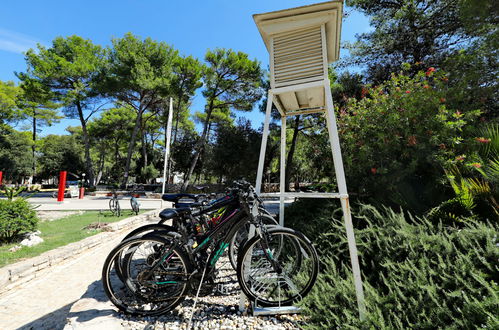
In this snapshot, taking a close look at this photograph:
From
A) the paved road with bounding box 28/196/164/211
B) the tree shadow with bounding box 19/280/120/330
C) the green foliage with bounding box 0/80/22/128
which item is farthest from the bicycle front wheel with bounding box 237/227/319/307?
the green foliage with bounding box 0/80/22/128

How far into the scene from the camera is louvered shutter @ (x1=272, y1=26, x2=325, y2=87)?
2053 millimetres

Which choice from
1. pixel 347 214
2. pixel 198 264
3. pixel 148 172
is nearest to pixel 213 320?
pixel 198 264

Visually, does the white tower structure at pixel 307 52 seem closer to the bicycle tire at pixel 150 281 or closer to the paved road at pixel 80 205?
the bicycle tire at pixel 150 281

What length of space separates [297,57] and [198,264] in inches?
78.4

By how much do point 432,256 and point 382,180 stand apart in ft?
5.55

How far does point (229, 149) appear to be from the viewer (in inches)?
786

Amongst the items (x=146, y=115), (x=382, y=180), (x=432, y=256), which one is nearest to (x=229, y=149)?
(x=146, y=115)

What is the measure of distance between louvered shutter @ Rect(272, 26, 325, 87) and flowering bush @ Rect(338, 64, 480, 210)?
80.2 inches

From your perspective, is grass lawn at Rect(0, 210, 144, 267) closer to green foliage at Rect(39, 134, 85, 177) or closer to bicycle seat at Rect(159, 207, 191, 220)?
bicycle seat at Rect(159, 207, 191, 220)

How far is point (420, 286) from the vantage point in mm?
1603

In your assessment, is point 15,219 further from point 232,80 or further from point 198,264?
point 232,80

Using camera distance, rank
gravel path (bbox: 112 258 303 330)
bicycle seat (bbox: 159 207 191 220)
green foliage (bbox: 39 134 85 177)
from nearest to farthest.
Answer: gravel path (bbox: 112 258 303 330) → bicycle seat (bbox: 159 207 191 220) → green foliage (bbox: 39 134 85 177)

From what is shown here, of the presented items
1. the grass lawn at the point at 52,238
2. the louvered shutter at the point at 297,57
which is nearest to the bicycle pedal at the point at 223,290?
the louvered shutter at the point at 297,57

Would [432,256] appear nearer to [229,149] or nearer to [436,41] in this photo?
[436,41]
